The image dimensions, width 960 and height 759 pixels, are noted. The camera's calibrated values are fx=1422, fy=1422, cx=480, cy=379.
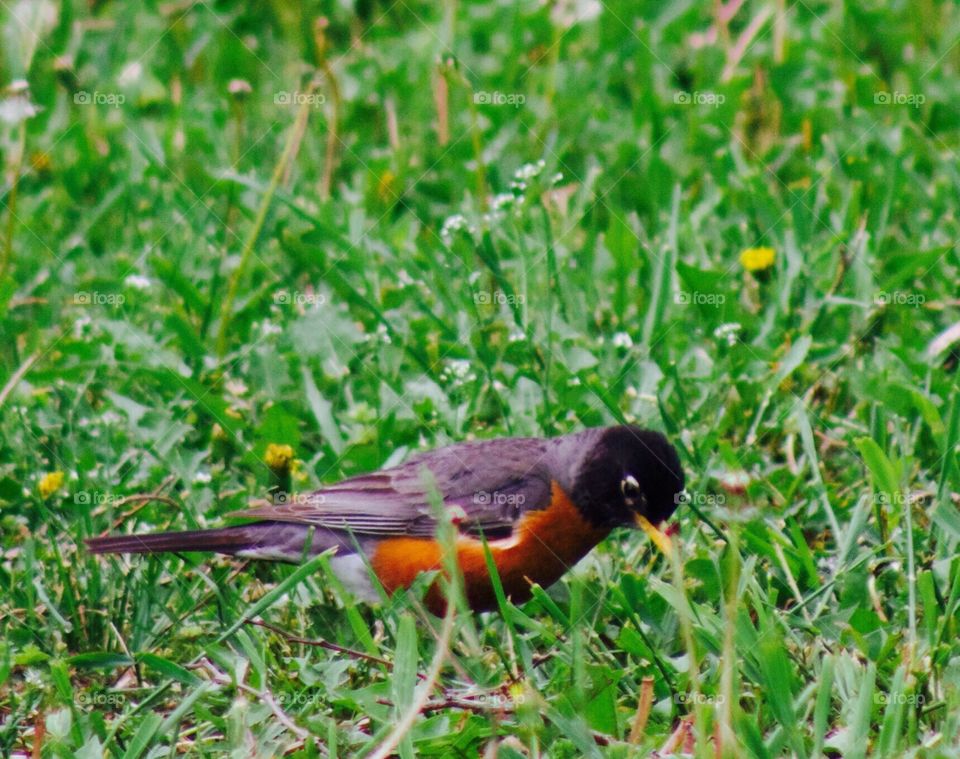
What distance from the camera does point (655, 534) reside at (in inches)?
171

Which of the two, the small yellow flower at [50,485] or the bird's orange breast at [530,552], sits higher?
the small yellow flower at [50,485]

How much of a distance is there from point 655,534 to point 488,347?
1470 mm

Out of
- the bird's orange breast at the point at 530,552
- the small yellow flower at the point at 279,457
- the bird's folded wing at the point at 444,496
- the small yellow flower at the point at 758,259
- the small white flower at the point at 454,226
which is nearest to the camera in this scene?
the bird's orange breast at the point at 530,552

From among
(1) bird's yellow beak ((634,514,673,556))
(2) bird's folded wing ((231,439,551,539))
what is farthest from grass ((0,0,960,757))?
(2) bird's folded wing ((231,439,551,539))

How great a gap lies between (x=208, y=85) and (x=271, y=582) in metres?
4.35

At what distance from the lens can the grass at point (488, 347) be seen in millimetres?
3693

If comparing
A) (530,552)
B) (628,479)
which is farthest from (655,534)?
(530,552)

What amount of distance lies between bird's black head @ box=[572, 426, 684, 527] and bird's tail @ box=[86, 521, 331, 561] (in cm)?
90

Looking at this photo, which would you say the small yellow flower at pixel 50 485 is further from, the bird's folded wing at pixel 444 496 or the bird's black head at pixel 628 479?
the bird's black head at pixel 628 479

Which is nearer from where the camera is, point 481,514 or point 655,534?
point 655,534

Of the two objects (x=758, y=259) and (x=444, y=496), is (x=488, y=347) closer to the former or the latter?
(x=444, y=496)

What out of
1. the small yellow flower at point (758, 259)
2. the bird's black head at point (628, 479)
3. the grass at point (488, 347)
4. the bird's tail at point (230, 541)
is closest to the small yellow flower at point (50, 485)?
the grass at point (488, 347)

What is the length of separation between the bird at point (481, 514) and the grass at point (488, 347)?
136 millimetres

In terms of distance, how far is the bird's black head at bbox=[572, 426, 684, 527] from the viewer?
14.5 ft
